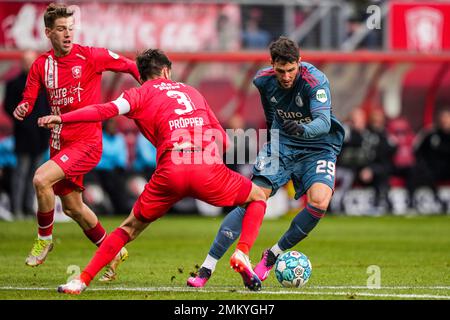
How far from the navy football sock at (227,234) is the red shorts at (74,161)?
1577 mm

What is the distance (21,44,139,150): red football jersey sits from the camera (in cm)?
1052

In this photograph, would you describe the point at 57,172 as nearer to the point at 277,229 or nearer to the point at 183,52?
the point at 277,229

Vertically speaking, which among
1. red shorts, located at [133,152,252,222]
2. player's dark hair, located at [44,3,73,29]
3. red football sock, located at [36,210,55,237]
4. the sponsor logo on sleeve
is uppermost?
player's dark hair, located at [44,3,73,29]

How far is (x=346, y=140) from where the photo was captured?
72.0 ft

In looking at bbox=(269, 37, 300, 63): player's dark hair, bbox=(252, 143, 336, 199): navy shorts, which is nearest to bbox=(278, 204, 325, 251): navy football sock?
bbox=(252, 143, 336, 199): navy shorts

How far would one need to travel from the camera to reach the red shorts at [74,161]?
1027 cm

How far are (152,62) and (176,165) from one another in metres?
0.96

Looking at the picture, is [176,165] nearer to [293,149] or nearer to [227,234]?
[227,234]

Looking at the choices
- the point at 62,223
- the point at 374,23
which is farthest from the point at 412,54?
the point at 62,223

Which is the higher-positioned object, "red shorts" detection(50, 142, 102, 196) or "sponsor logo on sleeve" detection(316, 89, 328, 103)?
"sponsor logo on sleeve" detection(316, 89, 328, 103)

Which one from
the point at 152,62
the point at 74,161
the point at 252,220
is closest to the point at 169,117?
the point at 152,62

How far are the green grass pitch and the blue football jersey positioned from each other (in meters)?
1.35

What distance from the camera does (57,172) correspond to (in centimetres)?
1016

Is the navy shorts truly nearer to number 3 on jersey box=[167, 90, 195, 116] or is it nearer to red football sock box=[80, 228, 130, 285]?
number 3 on jersey box=[167, 90, 195, 116]
